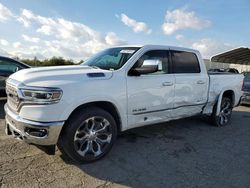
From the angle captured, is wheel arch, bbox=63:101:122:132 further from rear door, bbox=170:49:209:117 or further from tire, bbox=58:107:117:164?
rear door, bbox=170:49:209:117

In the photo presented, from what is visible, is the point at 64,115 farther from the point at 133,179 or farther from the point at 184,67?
the point at 184,67

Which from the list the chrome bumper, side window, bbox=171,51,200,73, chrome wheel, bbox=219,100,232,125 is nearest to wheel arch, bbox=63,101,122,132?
the chrome bumper

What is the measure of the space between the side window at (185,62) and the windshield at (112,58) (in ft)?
3.23

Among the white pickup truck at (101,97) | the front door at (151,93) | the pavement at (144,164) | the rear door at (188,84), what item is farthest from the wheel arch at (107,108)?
the rear door at (188,84)

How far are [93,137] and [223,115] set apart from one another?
4.12 meters

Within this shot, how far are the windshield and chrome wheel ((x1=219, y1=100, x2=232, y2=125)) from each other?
3.26m

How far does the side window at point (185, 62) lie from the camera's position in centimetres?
535

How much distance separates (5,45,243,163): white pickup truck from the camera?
3533 mm

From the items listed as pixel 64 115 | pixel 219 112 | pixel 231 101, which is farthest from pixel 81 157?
pixel 231 101

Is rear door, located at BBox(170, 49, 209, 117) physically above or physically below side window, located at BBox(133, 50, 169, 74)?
below

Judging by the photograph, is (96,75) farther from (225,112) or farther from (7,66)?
(7,66)

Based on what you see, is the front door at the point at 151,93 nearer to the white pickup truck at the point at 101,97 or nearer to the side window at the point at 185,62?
the white pickup truck at the point at 101,97

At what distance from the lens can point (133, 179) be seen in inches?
141

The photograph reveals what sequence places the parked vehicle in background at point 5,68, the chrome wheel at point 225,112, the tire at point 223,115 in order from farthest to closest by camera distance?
the parked vehicle in background at point 5,68
the chrome wheel at point 225,112
the tire at point 223,115
